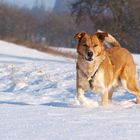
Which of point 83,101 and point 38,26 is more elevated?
point 38,26

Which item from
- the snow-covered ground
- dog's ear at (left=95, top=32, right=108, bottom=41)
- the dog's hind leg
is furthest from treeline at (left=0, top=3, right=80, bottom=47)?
the snow-covered ground

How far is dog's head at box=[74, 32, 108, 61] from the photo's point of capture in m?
8.57

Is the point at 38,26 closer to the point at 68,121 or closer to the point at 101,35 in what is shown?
the point at 101,35

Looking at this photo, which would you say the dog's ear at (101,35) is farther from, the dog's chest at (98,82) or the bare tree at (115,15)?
the bare tree at (115,15)

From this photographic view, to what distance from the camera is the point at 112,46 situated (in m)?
10.3

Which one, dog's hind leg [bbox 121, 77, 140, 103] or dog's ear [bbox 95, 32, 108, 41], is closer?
dog's ear [bbox 95, 32, 108, 41]

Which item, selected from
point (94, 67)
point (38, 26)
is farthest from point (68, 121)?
point (38, 26)

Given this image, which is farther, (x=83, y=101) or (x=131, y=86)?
(x=131, y=86)

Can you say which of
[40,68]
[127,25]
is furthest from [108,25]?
[40,68]

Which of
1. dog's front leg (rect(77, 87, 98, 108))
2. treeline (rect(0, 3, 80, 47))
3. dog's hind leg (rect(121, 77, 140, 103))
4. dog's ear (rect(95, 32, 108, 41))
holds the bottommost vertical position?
dog's front leg (rect(77, 87, 98, 108))

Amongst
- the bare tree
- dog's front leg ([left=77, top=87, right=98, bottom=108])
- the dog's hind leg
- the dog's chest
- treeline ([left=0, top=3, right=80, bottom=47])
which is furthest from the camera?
treeline ([left=0, top=3, right=80, bottom=47])

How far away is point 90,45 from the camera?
28.0 feet

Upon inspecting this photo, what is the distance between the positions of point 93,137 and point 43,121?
1.33 meters

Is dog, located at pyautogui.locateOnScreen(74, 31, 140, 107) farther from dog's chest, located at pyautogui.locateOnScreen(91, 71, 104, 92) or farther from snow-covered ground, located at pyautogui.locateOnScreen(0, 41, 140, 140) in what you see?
snow-covered ground, located at pyautogui.locateOnScreen(0, 41, 140, 140)
